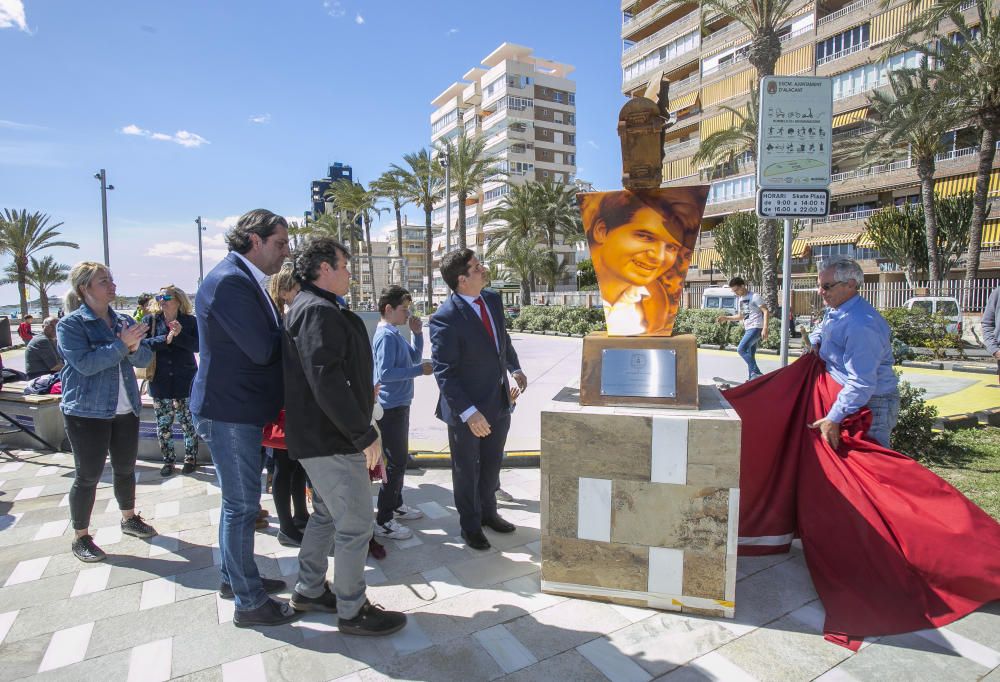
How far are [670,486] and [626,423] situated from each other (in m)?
0.37

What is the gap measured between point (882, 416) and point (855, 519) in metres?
0.69

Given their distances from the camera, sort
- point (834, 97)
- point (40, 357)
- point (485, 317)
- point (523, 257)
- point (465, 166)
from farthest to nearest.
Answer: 1. point (523, 257)
2. point (465, 166)
3. point (834, 97)
4. point (40, 357)
5. point (485, 317)

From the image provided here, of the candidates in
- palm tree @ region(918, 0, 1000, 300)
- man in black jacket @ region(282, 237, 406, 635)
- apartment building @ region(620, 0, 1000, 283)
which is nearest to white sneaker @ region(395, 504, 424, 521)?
man in black jacket @ region(282, 237, 406, 635)

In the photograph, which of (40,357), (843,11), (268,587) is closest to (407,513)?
(268,587)

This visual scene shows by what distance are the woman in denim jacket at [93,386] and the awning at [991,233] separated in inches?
1415

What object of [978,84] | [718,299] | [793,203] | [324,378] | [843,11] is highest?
[843,11]

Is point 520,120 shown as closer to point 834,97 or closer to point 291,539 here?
point 834,97

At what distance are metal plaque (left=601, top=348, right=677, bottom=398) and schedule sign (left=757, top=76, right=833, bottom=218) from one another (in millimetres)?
2149

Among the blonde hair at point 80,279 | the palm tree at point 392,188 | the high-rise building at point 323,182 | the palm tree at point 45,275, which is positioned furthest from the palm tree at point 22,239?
the high-rise building at point 323,182

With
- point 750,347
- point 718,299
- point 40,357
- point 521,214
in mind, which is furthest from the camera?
point 521,214

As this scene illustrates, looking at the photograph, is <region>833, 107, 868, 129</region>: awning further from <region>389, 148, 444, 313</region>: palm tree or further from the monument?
the monument

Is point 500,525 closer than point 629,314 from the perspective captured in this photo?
No

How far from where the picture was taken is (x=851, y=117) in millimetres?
31766

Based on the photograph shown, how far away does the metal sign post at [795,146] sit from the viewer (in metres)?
4.32
